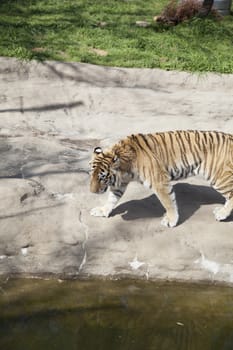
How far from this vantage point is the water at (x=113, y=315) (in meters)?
4.49

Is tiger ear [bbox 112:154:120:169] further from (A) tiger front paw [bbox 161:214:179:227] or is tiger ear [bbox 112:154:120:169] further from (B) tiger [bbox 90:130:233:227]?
(A) tiger front paw [bbox 161:214:179:227]

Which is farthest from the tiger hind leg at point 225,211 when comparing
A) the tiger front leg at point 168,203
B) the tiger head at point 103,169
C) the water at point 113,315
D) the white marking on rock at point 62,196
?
the white marking on rock at point 62,196

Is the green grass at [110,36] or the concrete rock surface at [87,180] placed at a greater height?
the green grass at [110,36]

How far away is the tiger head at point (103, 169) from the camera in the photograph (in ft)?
17.4

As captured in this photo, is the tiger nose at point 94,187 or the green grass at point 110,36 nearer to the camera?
the tiger nose at point 94,187

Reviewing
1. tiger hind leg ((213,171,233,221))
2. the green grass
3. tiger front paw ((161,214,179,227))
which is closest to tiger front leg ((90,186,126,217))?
tiger front paw ((161,214,179,227))

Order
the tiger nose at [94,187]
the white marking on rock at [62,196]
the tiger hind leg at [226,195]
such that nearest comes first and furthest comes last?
the tiger nose at [94,187], the tiger hind leg at [226,195], the white marking on rock at [62,196]

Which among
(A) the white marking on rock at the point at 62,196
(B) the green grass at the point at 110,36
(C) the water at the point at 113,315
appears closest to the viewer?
(C) the water at the point at 113,315

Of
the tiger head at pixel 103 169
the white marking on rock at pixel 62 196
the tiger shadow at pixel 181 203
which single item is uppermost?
the tiger head at pixel 103 169

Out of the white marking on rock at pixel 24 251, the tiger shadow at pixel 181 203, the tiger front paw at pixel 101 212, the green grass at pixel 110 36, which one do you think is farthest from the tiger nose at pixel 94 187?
the green grass at pixel 110 36

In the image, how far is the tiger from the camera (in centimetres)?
537

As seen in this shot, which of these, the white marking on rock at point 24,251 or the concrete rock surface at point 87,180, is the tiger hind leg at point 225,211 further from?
the white marking on rock at point 24,251

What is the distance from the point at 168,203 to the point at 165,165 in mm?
325

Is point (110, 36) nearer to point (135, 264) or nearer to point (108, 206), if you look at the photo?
point (108, 206)
